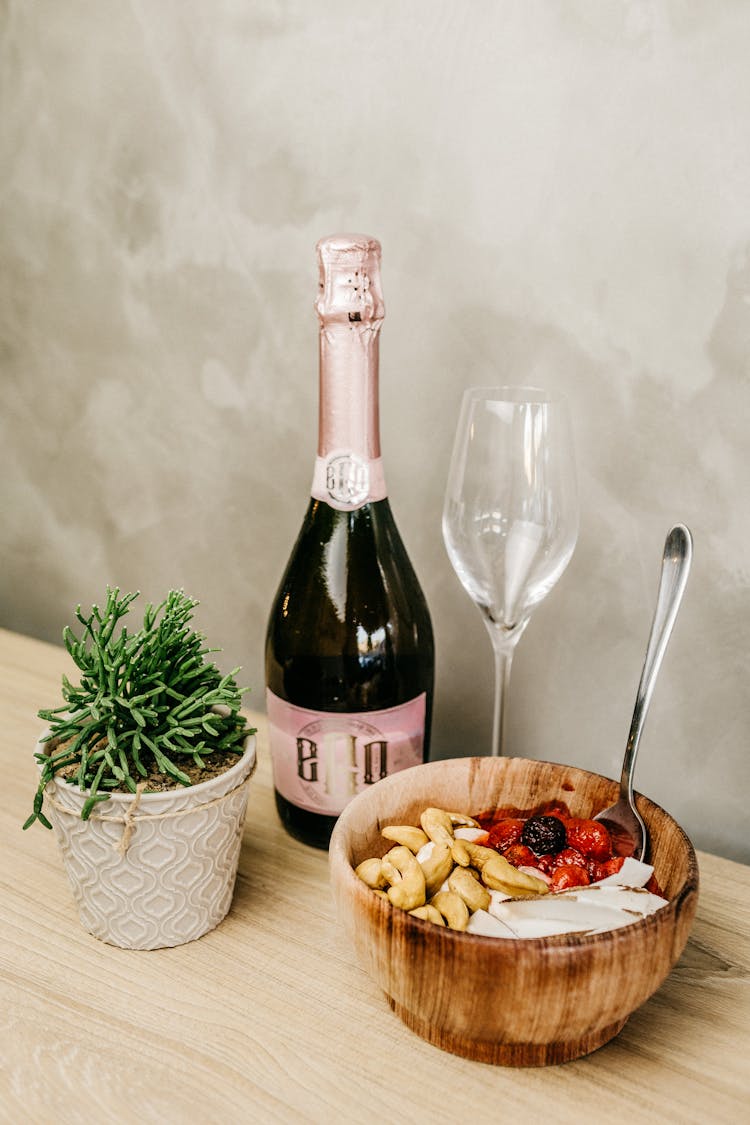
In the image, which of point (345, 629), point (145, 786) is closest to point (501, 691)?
point (345, 629)

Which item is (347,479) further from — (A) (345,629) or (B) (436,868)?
(B) (436,868)

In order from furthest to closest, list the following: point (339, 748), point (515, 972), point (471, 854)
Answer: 1. point (339, 748)
2. point (471, 854)
3. point (515, 972)

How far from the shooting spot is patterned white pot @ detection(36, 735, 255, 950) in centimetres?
50

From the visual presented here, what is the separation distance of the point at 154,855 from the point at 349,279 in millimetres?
336

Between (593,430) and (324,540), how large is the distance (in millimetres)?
198

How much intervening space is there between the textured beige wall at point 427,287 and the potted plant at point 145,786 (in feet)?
0.85

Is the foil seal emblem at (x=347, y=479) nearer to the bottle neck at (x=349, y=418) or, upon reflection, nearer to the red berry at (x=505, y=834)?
the bottle neck at (x=349, y=418)

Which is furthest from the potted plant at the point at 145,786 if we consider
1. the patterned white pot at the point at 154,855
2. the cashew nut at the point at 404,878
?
the cashew nut at the point at 404,878

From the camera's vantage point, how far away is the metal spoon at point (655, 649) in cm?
51

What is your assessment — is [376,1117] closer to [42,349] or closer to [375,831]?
[375,831]

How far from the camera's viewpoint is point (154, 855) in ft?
1.66

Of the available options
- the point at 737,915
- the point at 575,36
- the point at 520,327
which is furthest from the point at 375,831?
the point at 575,36

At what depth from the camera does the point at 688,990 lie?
0.51m

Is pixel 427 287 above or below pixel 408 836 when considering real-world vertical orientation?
above
